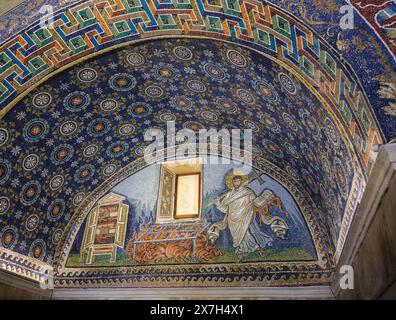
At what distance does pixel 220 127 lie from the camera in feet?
28.1

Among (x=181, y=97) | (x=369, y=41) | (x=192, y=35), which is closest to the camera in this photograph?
(x=369, y=41)

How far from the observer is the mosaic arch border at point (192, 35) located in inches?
172

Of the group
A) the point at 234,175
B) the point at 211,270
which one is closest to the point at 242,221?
the point at 234,175

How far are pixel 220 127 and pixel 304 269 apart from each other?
10.1 feet

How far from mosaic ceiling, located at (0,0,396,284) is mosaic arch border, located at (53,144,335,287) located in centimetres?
5

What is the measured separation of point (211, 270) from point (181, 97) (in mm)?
3298

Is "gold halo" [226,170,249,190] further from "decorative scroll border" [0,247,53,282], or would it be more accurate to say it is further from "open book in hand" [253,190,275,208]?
"decorative scroll border" [0,247,53,282]

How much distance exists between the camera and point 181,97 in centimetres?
791

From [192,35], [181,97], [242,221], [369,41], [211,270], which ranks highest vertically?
[181,97]

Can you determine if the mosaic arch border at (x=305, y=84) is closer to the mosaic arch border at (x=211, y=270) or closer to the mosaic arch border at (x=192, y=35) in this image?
the mosaic arch border at (x=192, y=35)

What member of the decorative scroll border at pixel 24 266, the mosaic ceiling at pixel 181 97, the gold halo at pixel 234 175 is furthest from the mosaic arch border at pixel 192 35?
the gold halo at pixel 234 175

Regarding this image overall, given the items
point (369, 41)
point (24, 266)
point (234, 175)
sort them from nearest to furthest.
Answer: point (369, 41) → point (24, 266) → point (234, 175)

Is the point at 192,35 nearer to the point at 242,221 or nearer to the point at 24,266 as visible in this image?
the point at 242,221
